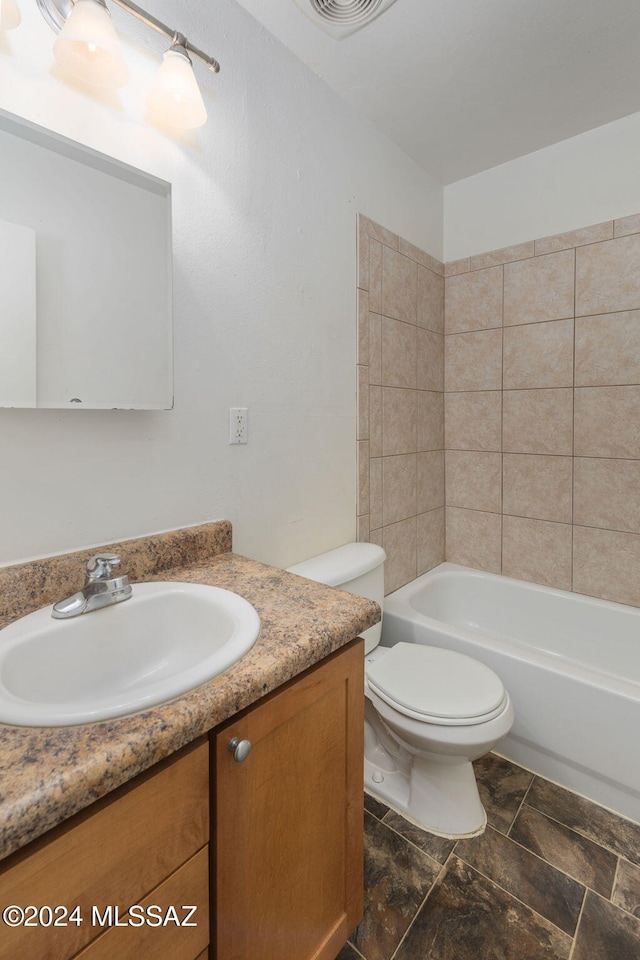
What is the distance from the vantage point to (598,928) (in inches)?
41.9

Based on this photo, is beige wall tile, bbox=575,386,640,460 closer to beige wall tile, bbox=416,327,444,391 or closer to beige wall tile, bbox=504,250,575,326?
beige wall tile, bbox=504,250,575,326

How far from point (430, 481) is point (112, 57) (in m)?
1.91

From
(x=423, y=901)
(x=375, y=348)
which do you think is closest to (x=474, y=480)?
(x=375, y=348)

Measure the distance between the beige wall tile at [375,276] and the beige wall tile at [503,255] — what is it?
662mm

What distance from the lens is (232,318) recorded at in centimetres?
128

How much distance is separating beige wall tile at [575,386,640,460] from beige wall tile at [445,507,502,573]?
1.77ft

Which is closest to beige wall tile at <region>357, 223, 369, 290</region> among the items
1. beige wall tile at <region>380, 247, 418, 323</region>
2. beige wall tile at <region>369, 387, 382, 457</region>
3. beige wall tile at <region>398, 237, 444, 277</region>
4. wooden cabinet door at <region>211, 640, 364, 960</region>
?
beige wall tile at <region>380, 247, 418, 323</region>

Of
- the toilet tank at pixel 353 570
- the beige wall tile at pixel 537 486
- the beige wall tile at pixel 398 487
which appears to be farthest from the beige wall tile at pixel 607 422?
the toilet tank at pixel 353 570

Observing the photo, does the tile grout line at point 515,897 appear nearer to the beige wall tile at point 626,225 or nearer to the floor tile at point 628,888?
the floor tile at point 628,888

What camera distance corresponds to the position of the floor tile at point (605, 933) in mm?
1011

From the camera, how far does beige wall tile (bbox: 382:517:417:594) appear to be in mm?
1987

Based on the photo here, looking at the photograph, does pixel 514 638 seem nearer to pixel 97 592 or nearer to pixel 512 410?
pixel 512 410

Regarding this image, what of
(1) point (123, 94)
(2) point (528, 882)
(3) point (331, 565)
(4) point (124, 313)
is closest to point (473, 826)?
(2) point (528, 882)

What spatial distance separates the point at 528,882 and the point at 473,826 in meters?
0.18
